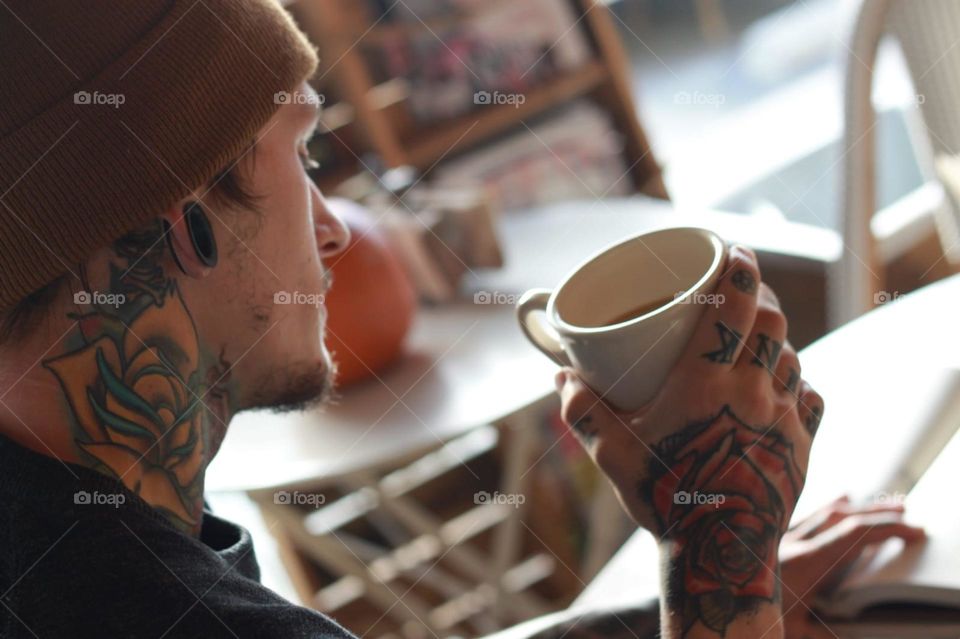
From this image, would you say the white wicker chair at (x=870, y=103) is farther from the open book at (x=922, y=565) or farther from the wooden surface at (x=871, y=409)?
the open book at (x=922, y=565)

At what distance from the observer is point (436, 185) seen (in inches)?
93.7

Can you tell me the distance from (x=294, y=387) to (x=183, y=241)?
0.17m

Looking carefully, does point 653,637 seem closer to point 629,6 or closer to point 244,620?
point 244,620

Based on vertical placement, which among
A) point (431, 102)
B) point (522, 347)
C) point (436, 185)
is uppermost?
point (431, 102)

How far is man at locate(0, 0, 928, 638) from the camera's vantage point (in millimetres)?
661

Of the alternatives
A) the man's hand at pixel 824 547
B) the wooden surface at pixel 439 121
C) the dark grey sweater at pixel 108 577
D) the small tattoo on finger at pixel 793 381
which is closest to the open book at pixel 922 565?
the man's hand at pixel 824 547

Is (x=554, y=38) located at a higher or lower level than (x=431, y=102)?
higher

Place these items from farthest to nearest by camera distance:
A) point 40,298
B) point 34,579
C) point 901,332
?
point 901,332 → point 40,298 → point 34,579

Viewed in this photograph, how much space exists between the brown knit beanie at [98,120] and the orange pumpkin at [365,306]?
2.30 ft

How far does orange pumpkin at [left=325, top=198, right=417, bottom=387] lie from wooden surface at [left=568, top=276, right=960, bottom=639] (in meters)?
0.64

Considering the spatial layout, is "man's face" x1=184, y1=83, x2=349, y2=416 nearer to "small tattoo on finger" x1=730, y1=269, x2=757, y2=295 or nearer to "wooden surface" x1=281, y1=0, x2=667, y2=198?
"small tattoo on finger" x1=730, y1=269, x2=757, y2=295

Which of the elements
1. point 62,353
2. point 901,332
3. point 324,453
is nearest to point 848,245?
point 901,332

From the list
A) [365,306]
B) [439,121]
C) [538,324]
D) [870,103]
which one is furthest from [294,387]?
[439,121]

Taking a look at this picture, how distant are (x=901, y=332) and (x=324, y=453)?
74 centimetres
